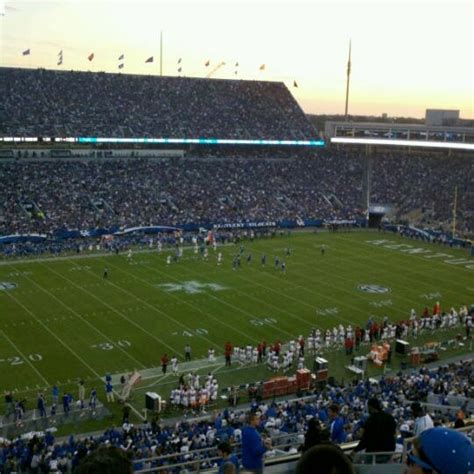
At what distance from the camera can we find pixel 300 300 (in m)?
29.5

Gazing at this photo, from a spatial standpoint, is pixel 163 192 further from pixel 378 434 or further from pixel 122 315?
pixel 378 434

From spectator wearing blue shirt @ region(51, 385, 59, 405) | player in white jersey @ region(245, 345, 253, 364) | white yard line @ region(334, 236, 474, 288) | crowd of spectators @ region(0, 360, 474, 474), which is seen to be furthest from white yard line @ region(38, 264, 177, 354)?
white yard line @ region(334, 236, 474, 288)

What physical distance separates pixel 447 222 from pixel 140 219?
77.6 ft

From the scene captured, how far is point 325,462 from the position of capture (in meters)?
2.00

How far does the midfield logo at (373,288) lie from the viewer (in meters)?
31.7

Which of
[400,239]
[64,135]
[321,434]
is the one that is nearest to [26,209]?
[64,135]

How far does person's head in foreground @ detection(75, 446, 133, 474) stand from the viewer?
6.23ft

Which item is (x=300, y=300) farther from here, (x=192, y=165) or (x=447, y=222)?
(x=192, y=165)

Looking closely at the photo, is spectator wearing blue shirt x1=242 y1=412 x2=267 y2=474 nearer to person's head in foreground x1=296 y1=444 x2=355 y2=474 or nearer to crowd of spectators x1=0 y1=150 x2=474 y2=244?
person's head in foreground x1=296 y1=444 x2=355 y2=474

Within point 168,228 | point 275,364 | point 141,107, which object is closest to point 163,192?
point 168,228

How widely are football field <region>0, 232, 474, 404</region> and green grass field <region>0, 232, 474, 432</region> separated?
47 mm

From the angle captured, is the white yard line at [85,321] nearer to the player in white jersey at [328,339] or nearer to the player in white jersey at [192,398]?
the player in white jersey at [192,398]

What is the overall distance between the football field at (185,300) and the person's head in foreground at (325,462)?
18.2m

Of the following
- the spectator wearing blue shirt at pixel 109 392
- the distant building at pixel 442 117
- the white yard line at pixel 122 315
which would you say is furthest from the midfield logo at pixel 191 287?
the distant building at pixel 442 117
